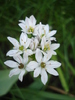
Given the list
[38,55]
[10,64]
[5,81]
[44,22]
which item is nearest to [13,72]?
[10,64]

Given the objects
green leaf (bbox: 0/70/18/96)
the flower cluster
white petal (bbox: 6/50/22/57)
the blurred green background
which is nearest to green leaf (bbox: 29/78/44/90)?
the blurred green background

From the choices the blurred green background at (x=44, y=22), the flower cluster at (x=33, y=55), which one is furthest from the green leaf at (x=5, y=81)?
the flower cluster at (x=33, y=55)

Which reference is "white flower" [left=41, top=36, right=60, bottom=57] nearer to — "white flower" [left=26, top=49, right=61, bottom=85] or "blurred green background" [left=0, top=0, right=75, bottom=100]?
"white flower" [left=26, top=49, right=61, bottom=85]

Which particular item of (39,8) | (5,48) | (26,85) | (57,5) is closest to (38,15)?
(39,8)

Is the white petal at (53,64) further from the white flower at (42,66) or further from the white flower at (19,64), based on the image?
the white flower at (19,64)

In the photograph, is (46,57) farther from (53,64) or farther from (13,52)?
(13,52)

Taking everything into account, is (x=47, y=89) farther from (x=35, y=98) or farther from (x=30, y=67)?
(x=30, y=67)
